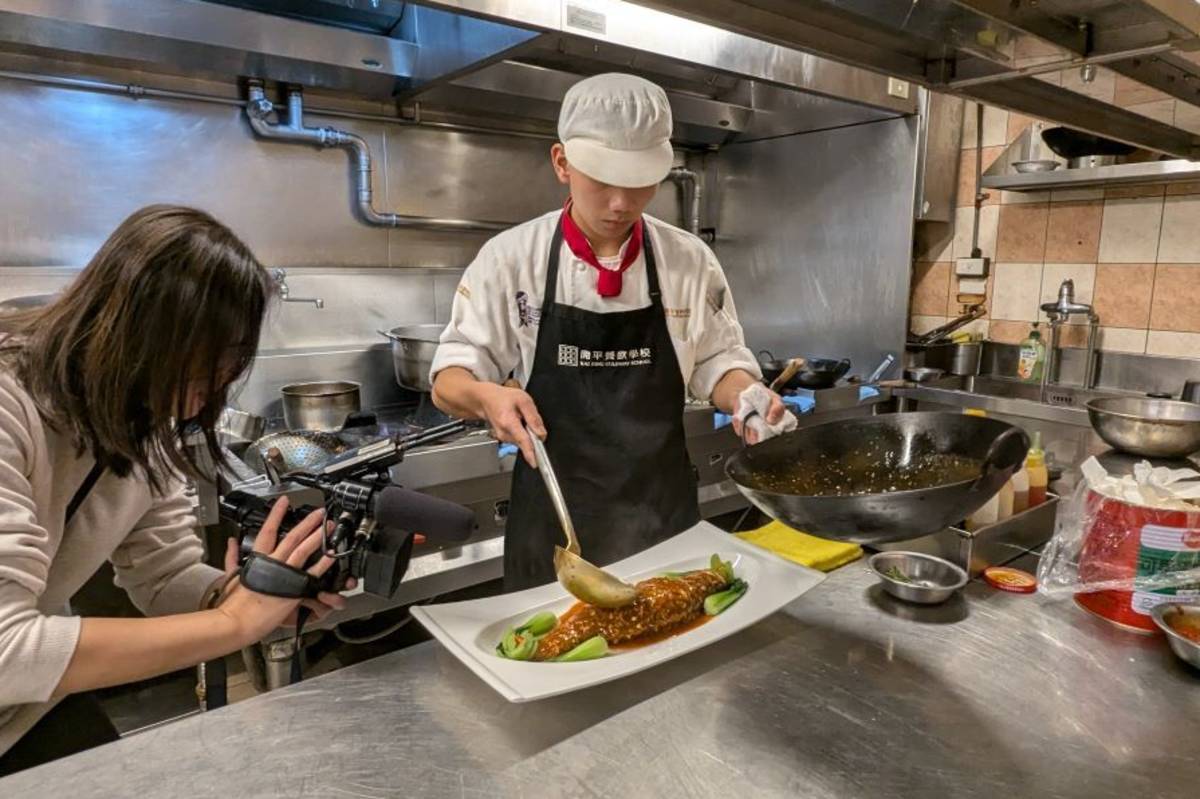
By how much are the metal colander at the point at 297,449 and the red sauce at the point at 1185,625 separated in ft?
5.65

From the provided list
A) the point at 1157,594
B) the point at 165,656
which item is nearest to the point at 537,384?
the point at 165,656

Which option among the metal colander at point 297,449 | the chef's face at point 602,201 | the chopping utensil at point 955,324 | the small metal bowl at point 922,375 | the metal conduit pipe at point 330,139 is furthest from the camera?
the chopping utensil at point 955,324

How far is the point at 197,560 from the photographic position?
137 cm

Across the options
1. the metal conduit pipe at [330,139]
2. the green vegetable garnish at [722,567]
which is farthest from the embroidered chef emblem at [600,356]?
the metal conduit pipe at [330,139]

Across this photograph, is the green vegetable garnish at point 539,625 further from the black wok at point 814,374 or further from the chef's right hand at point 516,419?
the black wok at point 814,374

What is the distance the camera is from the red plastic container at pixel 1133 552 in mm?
1095

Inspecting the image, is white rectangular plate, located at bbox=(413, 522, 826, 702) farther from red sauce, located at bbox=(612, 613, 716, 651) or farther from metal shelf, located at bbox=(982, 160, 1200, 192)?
metal shelf, located at bbox=(982, 160, 1200, 192)

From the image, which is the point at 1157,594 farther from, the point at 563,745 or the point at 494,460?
the point at 494,460

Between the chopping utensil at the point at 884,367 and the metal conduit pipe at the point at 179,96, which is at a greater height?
the metal conduit pipe at the point at 179,96

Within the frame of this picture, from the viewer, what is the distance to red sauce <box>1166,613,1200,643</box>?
3.46 ft

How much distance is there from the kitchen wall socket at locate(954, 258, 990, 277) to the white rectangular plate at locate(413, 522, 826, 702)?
2.55 meters

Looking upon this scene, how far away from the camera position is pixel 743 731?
92 cm

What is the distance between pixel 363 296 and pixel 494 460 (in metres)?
1.08

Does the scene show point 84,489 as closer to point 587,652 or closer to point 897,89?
point 587,652
